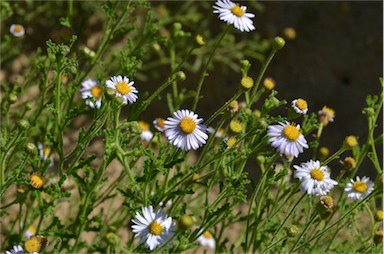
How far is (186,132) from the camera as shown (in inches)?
56.9

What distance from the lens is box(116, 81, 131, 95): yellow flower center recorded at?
1.51 meters

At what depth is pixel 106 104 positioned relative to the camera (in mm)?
1402

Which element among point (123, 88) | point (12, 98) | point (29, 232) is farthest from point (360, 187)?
point (29, 232)

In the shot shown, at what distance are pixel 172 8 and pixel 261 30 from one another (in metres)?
0.46

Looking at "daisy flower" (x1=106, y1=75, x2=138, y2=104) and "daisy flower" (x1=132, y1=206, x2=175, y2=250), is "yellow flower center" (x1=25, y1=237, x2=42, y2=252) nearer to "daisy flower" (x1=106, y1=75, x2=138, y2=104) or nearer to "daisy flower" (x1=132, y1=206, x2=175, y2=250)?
"daisy flower" (x1=132, y1=206, x2=175, y2=250)

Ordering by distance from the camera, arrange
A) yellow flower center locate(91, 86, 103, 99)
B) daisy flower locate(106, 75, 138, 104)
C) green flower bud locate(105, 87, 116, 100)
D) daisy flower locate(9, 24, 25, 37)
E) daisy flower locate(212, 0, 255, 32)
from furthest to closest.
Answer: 1. daisy flower locate(9, 24, 25, 37)
2. yellow flower center locate(91, 86, 103, 99)
3. daisy flower locate(212, 0, 255, 32)
4. daisy flower locate(106, 75, 138, 104)
5. green flower bud locate(105, 87, 116, 100)

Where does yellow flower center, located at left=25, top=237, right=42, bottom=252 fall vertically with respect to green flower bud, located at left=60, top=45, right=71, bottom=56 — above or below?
below

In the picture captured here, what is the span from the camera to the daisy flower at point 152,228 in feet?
4.57

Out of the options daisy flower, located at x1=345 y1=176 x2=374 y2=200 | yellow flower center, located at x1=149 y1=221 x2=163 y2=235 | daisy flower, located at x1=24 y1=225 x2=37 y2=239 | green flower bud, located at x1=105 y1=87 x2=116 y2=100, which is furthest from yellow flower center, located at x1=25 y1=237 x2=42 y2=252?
daisy flower, located at x1=345 y1=176 x2=374 y2=200

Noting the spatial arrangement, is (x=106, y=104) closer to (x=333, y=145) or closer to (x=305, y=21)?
(x=333, y=145)

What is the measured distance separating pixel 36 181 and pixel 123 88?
0.32 m

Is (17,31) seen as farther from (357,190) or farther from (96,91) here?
(357,190)

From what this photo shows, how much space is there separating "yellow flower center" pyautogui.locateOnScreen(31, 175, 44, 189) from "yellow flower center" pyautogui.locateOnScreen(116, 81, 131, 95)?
0.30 meters

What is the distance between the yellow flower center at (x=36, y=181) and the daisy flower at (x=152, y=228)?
29cm
